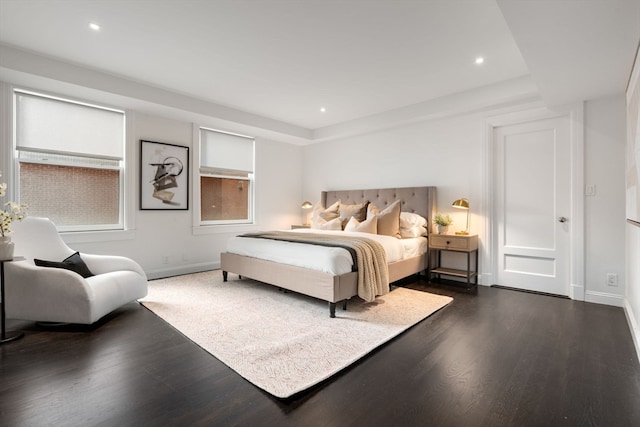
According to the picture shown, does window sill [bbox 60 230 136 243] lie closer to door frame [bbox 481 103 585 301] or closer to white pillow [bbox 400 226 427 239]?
white pillow [bbox 400 226 427 239]

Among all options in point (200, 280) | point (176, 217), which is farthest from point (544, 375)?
point (176, 217)

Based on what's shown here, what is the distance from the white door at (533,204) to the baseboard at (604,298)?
0.73ft

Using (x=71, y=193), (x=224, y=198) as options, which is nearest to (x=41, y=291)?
(x=71, y=193)

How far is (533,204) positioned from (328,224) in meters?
2.71

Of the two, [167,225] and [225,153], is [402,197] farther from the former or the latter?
[167,225]

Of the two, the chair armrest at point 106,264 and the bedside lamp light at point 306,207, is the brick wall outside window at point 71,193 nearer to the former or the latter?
the chair armrest at point 106,264

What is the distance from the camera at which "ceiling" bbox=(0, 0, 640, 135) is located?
2.21m

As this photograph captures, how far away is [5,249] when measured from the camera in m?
2.37

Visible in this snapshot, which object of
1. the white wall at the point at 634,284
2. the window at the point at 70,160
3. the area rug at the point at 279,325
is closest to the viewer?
the area rug at the point at 279,325

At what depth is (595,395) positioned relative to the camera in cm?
173

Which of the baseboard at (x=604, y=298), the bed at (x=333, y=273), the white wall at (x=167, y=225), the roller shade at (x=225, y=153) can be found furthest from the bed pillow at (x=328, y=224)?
the baseboard at (x=604, y=298)

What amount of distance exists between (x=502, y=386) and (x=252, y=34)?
126 inches

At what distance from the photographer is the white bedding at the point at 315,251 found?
2.97m

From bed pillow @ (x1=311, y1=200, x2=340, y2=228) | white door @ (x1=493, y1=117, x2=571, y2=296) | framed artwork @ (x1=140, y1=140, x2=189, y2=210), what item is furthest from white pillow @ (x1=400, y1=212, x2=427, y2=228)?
framed artwork @ (x1=140, y1=140, x2=189, y2=210)
